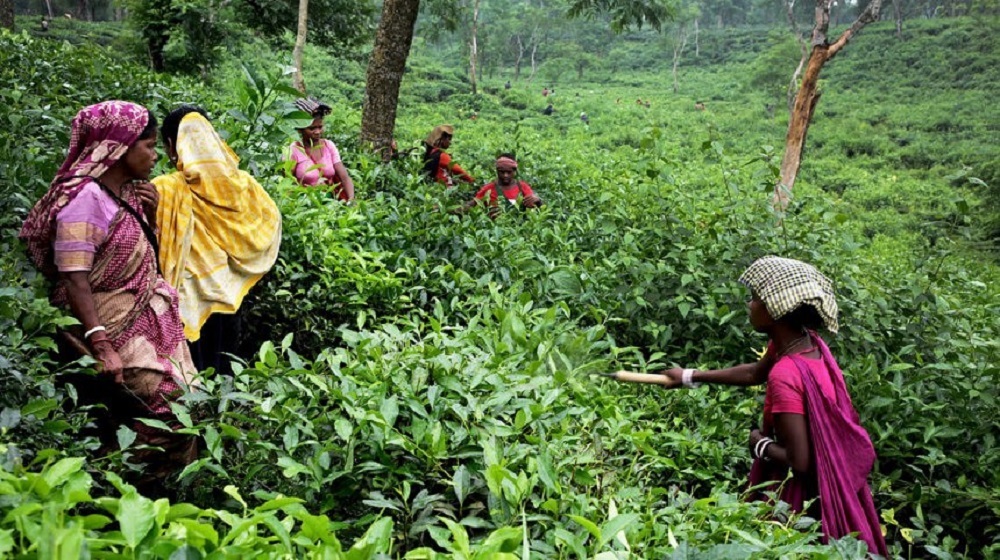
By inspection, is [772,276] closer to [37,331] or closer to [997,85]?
[37,331]

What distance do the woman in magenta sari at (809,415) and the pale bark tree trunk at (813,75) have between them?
5480 millimetres

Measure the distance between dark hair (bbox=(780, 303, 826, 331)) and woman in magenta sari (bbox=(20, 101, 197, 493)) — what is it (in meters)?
1.95

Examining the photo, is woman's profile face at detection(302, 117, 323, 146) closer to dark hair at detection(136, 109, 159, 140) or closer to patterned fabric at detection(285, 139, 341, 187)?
patterned fabric at detection(285, 139, 341, 187)

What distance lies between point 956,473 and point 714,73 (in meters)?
46.3

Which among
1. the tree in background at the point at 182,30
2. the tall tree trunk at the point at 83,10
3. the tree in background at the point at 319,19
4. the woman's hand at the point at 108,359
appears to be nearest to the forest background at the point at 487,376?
the woman's hand at the point at 108,359

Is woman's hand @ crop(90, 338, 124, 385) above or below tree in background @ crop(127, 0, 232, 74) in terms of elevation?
below

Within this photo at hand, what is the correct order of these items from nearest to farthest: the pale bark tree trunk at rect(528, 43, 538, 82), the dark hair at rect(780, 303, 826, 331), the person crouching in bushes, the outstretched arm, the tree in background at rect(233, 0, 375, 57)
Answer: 1. the dark hair at rect(780, 303, 826, 331)
2. the outstretched arm
3. the person crouching in bushes
4. the tree in background at rect(233, 0, 375, 57)
5. the pale bark tree trunk at rect(528, 43, 538, 82)

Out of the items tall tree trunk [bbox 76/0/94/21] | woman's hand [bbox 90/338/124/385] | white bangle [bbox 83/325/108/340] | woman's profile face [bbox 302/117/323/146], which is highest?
tall tree trunk [bbox 76/0/94/21]

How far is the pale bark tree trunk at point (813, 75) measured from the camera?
7617 mm

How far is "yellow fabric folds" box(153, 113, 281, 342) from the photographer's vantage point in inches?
117

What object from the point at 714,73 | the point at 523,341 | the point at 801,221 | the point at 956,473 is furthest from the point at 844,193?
the point at 714,73

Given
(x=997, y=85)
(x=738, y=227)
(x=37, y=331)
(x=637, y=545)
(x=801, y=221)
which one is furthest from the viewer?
(x=997, y=85)

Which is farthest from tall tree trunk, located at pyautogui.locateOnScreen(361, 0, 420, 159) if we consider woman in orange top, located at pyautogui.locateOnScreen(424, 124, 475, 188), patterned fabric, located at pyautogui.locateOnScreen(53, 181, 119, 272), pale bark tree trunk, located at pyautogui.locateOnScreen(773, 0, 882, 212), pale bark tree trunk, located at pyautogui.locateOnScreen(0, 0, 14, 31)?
pale bark tree trunk, located at pyautogui.locateOnScreen(0, 0, 14, 31)

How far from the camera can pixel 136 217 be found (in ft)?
8.84
